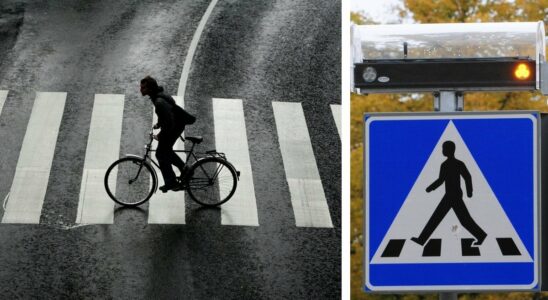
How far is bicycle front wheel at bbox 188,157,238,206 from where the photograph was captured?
13.1 meters

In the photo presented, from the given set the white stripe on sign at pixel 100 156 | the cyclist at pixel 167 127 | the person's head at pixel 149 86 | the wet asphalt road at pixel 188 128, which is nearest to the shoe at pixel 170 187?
the cyclist at pixel 167 127

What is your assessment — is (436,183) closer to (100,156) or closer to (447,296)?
(447,296)

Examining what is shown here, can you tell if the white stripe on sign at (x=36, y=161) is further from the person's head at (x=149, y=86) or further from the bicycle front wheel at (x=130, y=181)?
the person's head at (x=149, y=86)

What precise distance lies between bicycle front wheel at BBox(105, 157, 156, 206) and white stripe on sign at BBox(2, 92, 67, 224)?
1.35 metres

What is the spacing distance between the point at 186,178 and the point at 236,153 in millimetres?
2076

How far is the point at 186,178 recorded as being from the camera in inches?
523

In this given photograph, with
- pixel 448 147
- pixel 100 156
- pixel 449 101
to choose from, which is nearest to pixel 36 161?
pixel 100 156

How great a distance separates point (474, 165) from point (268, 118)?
12.3 meters

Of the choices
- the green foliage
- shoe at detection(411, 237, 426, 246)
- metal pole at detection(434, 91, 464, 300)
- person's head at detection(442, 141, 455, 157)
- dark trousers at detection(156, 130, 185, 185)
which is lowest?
the green foliage

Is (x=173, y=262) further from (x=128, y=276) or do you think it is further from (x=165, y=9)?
(x=165, y=9)

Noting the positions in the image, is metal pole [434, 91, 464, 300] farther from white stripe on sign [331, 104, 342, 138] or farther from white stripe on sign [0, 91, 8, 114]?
white stripe on sign [0, 91, 8, 114]

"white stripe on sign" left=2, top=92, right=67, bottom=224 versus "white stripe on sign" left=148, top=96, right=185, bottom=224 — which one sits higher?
"white stripe on sign" left=2, top=92, right=67, bottom=224

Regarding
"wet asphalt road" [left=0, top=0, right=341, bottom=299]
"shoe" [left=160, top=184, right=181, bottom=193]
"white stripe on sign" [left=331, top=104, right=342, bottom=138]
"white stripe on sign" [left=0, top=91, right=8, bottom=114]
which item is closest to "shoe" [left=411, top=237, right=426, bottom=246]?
"shoe" [left=160, top=184, right=181, bottom=193]

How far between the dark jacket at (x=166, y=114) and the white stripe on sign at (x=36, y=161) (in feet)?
8.13
